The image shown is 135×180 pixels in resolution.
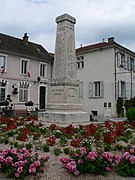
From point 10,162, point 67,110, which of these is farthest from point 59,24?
point 10,162

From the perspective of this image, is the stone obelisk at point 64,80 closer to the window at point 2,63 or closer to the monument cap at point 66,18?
the monument cap at point 66,18

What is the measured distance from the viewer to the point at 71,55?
10.5 meters

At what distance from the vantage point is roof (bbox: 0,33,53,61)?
22.0m

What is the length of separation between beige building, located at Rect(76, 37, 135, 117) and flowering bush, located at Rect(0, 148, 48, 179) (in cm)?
1789

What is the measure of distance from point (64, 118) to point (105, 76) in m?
Result: 14.1

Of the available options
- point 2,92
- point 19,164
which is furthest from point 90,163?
point 2,92

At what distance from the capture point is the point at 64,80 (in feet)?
32.9

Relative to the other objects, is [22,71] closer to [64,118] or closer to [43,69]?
[43,69]

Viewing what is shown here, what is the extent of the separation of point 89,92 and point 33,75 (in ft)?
22.3

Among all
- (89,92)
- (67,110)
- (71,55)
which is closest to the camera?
(67,110)

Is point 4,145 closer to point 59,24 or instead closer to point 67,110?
point 67,110

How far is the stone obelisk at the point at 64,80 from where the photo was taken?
9.94 m

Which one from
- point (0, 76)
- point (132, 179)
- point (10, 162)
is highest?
point (0, 76)

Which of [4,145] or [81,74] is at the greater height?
[81,74]
